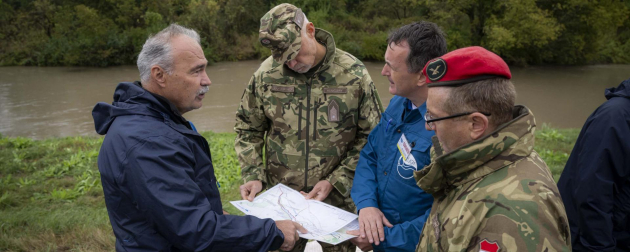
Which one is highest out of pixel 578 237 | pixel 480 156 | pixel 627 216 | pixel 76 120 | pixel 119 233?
pixel 480 156

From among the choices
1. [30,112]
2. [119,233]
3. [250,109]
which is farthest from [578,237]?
[30,112]

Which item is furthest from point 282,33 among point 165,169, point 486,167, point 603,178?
point 603,178

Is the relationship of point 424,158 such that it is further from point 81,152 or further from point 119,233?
point 81,152

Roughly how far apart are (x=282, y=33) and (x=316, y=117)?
24.0 inches

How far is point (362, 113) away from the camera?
3.03 meters

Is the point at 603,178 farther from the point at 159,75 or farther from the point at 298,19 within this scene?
the point at 159,75

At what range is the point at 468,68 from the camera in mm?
1591

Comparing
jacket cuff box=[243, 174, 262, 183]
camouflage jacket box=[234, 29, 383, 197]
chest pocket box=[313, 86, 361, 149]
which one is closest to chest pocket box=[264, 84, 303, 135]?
camouflage jacket box=[234, 29, 383, 197]

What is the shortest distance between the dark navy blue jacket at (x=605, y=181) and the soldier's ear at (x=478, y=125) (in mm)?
1215

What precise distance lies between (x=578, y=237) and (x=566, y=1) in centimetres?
2414

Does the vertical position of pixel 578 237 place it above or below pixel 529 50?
above

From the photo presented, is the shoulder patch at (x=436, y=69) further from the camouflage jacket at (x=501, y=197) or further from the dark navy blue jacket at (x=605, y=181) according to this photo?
the dark navy blue jacket at (x=605, y=181)

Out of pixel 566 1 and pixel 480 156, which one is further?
pixel 566 1

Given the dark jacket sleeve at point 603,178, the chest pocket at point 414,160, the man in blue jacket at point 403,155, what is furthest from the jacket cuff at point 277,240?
the dark jacket sleeve at point 603,178
